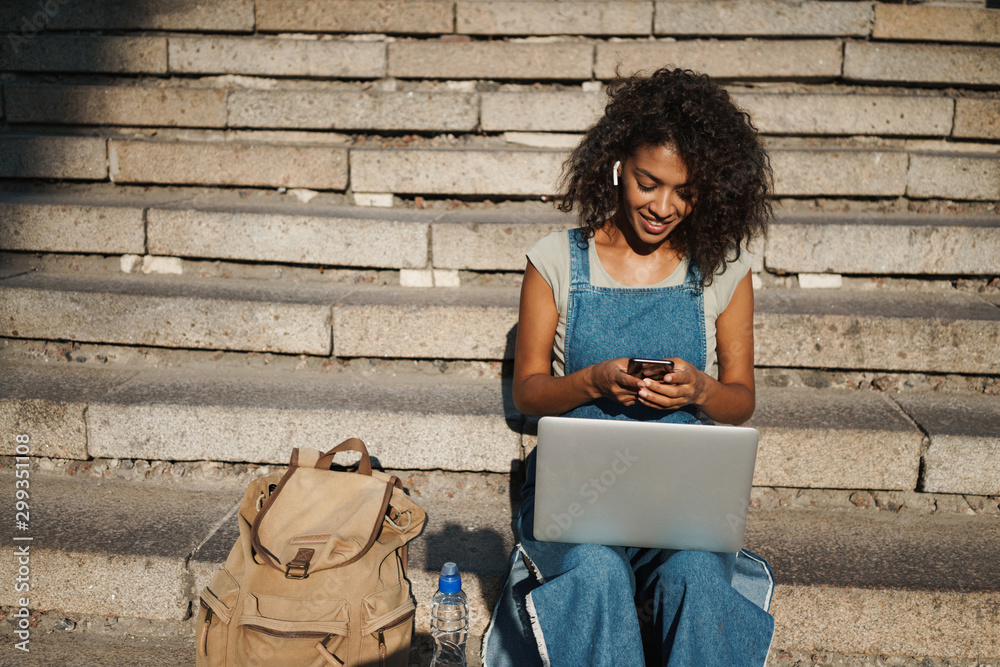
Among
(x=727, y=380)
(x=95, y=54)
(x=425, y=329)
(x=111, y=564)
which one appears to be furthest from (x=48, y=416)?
(x=95, y=54)

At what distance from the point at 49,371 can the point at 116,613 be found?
129 centimetres

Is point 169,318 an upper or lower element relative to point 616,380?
lower

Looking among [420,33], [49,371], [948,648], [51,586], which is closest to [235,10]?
[420,33]

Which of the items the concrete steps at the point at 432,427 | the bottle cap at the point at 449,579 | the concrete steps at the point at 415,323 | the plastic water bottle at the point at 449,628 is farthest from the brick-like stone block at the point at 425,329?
the bottle cap at the point at 449,579

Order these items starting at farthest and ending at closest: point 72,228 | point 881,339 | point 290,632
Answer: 1. point 72,228
2. point 881,339
3. point 290,632

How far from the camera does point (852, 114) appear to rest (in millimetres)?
4055

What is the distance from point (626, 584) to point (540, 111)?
3.22 meters

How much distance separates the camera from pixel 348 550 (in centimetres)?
189

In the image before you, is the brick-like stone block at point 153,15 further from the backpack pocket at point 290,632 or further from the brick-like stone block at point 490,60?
the backpack pocket at point 290,632

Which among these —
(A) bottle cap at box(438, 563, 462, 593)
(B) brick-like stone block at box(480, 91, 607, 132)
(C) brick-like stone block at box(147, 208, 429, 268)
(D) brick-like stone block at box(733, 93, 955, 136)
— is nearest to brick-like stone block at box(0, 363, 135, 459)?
(C) brick-like stone block at box(147, 208, 429, 268)

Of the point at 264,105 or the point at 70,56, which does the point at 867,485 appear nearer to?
the point at 264,105

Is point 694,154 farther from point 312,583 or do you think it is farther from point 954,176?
point 954,176

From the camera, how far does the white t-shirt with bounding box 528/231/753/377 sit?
82.4 inches

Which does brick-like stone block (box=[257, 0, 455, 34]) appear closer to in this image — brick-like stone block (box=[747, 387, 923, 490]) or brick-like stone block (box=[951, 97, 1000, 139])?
brick-like stone block (box=[951, 97, 1000, 139])
